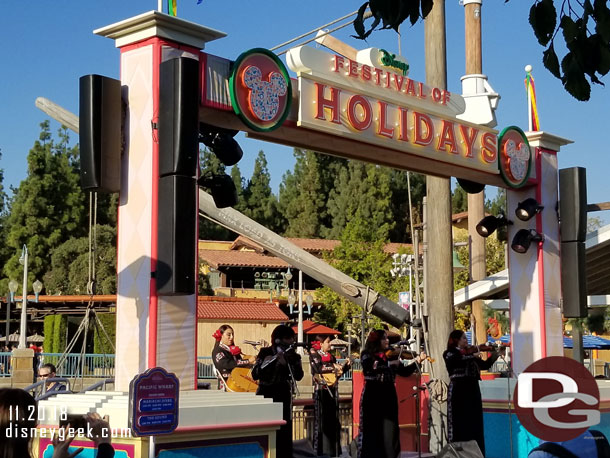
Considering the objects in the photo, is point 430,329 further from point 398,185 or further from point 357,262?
point 398,185

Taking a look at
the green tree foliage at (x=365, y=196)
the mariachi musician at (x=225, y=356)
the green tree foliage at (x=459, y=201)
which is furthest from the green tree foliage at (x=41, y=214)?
the mariachi musician at (x=225, y=356)

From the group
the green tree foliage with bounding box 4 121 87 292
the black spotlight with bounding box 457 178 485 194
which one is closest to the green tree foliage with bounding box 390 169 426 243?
the green tree foliage with bounding box 4 121 87 292

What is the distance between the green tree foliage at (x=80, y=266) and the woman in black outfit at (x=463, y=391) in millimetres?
29949

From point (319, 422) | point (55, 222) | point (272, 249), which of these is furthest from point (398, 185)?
point (319, 422)

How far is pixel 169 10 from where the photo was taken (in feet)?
26.6

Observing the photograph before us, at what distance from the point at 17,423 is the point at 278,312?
34.0 m

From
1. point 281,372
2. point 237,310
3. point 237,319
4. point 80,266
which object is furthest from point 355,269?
point 281,372

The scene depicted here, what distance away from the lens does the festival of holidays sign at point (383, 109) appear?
29.9 ft

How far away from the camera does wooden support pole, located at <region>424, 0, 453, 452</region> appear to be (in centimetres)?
1288

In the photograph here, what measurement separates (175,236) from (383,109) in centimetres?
347

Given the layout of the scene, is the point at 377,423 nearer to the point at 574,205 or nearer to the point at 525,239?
the point at 525,239

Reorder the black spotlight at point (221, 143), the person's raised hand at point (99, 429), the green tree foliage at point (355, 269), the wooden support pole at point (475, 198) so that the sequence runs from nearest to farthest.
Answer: the person's raised hand at point (99, 429)
the black spotlight at point (221, 143)
the wooden support pole at point (475, 198)
the green tree foliage at point (355, 269)

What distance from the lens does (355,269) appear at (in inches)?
1652

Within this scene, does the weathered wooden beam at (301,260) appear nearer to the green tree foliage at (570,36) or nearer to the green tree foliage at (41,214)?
the green tree foliage at (570,36)
